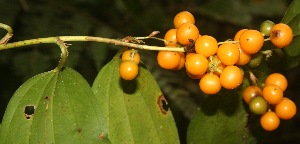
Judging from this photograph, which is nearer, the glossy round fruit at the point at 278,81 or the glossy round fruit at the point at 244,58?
the glossy round fruit at the point at 244,58

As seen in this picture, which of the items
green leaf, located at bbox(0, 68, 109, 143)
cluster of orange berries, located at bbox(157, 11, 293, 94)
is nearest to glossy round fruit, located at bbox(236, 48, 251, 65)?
cluster of orange berries, located at bbox(157, 11, 293, 94)

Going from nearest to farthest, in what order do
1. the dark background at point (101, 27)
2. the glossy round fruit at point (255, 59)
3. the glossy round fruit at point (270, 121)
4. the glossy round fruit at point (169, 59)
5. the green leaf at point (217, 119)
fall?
the glossy round fruit at point (169, 59) < the glossy round fruit at point (255, 59) < the glossy round fruit at point (270, 121) < the green leaf at point (217, 119) < the dark background at point (101, 27)

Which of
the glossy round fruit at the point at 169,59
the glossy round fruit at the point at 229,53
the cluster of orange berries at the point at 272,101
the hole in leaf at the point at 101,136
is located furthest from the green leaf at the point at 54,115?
the cluster of orange berries at the point at 272,101

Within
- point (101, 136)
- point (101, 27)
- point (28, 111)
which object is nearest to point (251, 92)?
point (101, 136)


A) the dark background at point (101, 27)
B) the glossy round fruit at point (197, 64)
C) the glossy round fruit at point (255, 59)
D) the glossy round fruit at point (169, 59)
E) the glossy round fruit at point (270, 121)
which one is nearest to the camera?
the glossy round fruit at point (197, 64)

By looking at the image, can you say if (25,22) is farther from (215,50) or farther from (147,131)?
(215,50)

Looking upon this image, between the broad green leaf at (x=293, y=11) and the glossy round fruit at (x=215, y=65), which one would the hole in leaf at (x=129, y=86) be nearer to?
the glossy round fruit at (x=215, y=65)

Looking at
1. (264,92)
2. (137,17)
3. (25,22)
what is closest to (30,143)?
(264,92)
